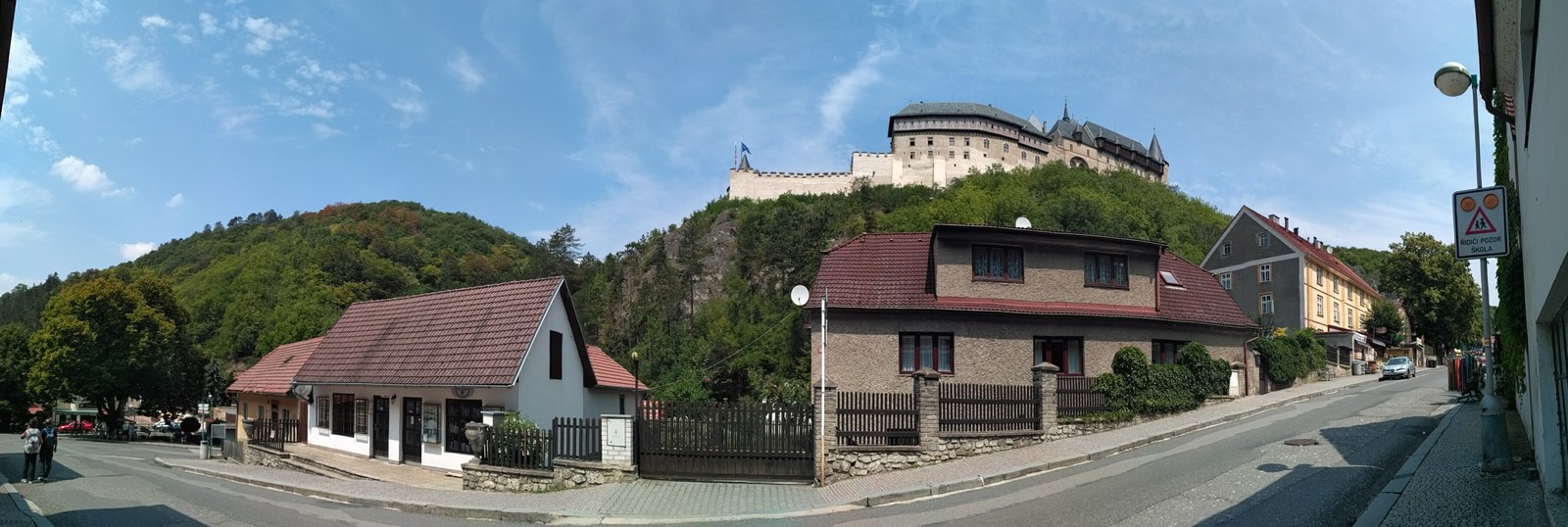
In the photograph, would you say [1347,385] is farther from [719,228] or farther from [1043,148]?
[1043,148]

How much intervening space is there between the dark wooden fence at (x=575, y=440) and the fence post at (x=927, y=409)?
6.45 metres

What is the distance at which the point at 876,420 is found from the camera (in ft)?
58.3

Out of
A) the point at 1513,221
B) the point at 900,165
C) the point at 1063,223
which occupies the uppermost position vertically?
the point at 900,165

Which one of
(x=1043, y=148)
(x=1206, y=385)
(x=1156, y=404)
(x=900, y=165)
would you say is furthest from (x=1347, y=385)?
(x=1043, y=148)

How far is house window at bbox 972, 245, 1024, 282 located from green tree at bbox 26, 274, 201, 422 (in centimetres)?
4846

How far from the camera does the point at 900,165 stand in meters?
110

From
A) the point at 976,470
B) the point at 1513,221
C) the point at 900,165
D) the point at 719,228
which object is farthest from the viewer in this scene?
the point at 900,165

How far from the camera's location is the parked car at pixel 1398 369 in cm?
3994

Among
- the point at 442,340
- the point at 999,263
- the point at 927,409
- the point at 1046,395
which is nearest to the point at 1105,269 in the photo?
the point at 999,263

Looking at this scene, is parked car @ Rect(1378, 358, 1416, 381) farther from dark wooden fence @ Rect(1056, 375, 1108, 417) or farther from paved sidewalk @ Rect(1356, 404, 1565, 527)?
paved sidewalk @ Rect(1356, 404, 1565, 527)

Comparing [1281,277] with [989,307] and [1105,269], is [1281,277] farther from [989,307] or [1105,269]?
[989,307]

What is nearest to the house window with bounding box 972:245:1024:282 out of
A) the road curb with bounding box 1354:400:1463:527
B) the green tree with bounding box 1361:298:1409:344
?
the road curb with bounding box 1354:400:1463:527

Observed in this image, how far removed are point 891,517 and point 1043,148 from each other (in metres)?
114

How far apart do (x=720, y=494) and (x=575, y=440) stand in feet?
11.7
